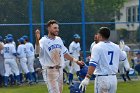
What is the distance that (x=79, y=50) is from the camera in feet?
72.8

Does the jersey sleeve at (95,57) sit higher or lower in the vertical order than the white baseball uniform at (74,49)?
higher

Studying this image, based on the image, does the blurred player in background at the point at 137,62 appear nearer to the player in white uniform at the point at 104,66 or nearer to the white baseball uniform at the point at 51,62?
the white baseball uniform at the point at 51,62

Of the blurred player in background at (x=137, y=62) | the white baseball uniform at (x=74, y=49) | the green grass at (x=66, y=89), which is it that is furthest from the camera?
the blurred player in background at (x=137, y=62)

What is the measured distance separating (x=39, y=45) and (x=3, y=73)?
987cm

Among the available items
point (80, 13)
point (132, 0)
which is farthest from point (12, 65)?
point (132, 0)

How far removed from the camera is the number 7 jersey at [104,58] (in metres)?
9.85

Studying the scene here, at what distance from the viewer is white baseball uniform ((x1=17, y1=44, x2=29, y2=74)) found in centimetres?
2128

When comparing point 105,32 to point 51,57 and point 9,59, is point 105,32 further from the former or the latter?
point 9,59

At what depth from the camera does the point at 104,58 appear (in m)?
9.92

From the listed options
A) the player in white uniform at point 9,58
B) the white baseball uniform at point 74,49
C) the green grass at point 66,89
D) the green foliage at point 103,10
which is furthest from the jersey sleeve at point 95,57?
the green foliage at point 103,10

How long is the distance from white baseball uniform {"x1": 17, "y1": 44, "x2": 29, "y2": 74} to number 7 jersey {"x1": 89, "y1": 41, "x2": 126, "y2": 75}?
11.6 metres

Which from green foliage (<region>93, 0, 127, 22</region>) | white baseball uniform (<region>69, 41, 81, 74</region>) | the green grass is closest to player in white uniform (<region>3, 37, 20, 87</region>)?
the green grass

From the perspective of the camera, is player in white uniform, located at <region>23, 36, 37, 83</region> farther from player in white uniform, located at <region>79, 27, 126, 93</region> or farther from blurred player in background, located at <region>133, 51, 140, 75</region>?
player in white uniform, located at <region>79, 27, 126, 93</region>

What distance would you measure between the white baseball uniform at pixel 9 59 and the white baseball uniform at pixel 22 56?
1.23 feet
